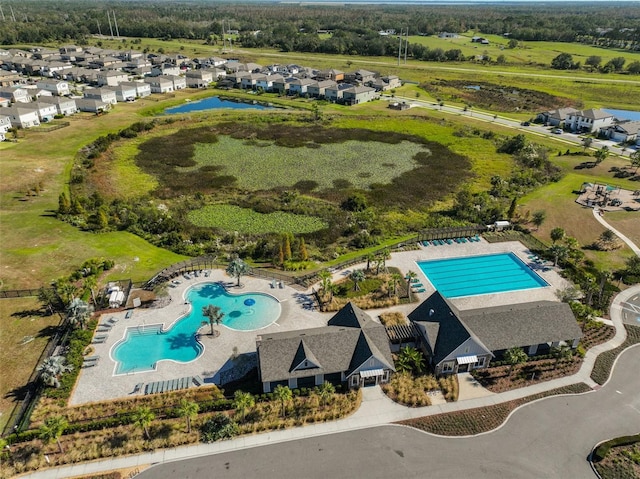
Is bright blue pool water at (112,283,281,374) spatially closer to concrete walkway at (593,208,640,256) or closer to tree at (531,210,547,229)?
tree at (531,210,547,229)

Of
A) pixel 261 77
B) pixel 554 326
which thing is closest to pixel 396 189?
pixel 554 326

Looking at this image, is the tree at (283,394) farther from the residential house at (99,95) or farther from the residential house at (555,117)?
the residential house at (99,95)

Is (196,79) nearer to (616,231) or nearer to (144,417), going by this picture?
(616,231)

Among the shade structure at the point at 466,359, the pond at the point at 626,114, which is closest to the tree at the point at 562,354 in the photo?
the shade structure at the point at 466,359

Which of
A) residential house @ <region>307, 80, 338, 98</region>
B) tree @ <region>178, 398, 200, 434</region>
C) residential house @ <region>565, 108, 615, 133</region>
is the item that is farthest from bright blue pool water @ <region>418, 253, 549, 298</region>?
residential house @ <region>307, 80, 338, 98</region>

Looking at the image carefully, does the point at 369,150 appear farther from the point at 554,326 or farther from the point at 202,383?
the point at 202,383

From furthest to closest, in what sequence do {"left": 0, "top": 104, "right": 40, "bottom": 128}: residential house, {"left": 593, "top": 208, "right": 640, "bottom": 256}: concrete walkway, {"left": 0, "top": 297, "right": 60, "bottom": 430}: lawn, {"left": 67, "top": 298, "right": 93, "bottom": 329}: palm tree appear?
1. {"left": 0, "top": 104, "right": 40, "bottom": 128}: residential house
2. {"left": 593, "top": 208, "right": 640, "bottom": 256}: concrete walkway
3. {"left": 67, "top": 298, "right": 93, "bottom": 329}: palm tree
4. {"left": 0, "top": 297, "right": 60, "bottom": 430}: lawn
